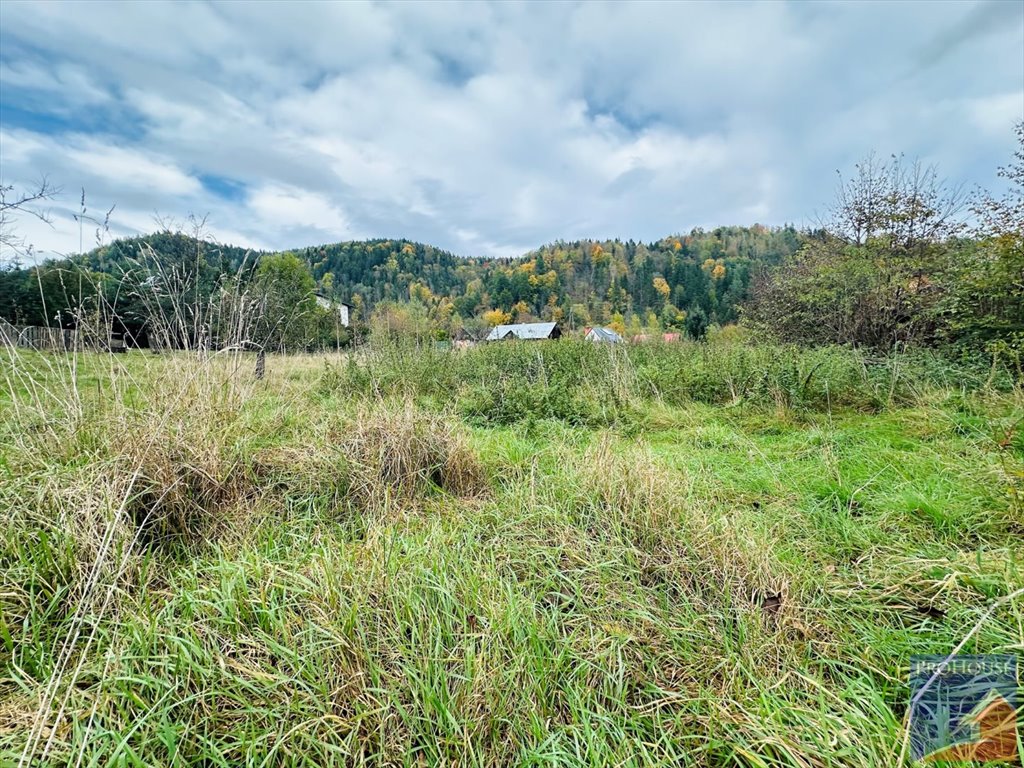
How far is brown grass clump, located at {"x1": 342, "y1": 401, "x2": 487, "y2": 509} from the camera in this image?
8.32 ft

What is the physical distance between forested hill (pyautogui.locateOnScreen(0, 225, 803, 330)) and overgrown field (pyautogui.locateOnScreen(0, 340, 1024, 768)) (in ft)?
110

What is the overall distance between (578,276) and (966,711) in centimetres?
6590

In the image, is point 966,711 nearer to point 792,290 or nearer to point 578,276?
point 792,290

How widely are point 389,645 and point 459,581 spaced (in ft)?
1.15

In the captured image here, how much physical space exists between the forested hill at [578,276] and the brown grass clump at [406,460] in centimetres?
3334

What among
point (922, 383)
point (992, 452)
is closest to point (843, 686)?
point (992, 452)

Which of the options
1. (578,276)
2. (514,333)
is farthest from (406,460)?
(578,276)

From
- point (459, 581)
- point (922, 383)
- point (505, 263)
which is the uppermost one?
point (505, 263)

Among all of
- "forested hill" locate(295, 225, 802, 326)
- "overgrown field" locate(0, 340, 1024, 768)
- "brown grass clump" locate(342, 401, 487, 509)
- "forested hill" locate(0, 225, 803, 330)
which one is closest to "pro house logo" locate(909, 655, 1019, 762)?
"overgrown field" locate(0, 340, 1024, 768)

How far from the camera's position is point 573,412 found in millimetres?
4805

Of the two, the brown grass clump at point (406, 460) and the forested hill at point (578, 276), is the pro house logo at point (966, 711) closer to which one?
the brown grass clump at point (406, 460)

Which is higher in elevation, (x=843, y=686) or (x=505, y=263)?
(x=505, y=263)

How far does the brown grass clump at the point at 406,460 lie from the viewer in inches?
99.9

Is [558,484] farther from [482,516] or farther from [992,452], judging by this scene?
[992,452]
